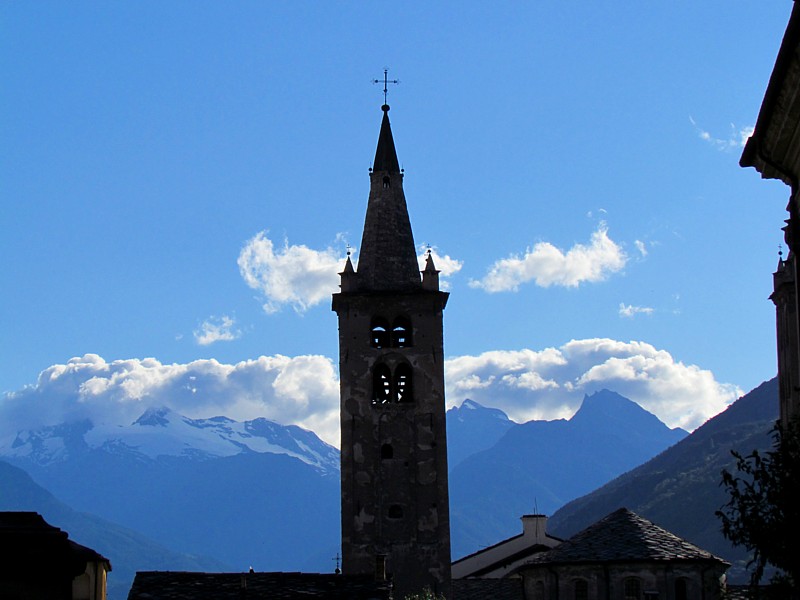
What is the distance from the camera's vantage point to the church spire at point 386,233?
63.9 meters

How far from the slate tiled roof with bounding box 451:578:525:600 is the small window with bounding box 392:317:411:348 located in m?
9.68

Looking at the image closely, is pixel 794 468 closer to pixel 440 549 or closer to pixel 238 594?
pixel 238 594

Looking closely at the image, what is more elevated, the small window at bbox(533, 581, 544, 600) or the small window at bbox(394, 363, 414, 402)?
the small window at bbox(394, 363, 414, 402)

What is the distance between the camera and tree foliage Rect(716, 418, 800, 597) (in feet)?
57.6

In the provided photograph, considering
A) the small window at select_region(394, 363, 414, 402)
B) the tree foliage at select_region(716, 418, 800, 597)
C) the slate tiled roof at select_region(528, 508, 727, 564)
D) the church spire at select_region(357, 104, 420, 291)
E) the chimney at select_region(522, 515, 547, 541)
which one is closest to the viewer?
the tree foliage at select_region(716, 418, 800, 597)

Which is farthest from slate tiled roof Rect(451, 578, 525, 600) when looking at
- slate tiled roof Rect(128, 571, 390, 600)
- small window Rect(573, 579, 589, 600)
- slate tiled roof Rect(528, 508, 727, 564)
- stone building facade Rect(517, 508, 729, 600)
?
slate tiled roof Rect(128, 571, 390, 600)

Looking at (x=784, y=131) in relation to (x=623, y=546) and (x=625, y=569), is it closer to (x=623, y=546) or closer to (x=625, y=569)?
(x=625, y=569)

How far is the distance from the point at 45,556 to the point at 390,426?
42.8m

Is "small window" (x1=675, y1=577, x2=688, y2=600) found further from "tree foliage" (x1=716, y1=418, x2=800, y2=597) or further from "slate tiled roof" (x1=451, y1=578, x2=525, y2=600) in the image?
"tree foliage" (x1=716, y1=418, x2=800, y2=597)

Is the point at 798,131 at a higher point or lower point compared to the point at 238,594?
higher

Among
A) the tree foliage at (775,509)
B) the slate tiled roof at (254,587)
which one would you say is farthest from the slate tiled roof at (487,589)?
the tree foliage at (775,509)

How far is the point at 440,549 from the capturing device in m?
59.6

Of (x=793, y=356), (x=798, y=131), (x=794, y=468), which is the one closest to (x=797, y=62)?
(x=798, y=131)

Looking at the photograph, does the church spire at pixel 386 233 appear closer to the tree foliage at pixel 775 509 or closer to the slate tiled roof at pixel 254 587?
the slate tiled roof at pixel 254 587
